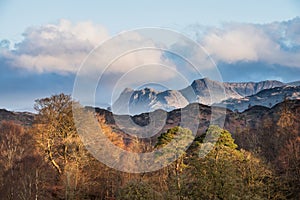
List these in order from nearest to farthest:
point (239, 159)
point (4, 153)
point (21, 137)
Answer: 1. point (239, 159)
2. point (4, 153)
3. point (21, 137)

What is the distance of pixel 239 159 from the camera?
38875mm

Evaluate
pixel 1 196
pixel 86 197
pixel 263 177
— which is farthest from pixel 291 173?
pixel 1 196

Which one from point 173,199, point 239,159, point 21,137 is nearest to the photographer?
point 173,199

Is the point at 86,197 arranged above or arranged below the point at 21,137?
below

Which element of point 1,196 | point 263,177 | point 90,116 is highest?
point 90,116

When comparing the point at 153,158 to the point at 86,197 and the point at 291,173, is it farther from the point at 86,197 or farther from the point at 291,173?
the point at 291,173

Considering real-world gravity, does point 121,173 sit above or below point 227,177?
below

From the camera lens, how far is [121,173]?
166 ft

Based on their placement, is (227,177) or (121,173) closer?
(227,177)

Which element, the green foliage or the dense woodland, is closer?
the green foliage

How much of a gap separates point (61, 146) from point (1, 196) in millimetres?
8855

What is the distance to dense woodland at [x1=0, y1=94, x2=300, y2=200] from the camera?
3431 cm

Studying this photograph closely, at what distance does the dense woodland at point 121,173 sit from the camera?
113 ft

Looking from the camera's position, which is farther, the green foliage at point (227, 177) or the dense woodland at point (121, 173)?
the dense woodland at point (121, 173)
